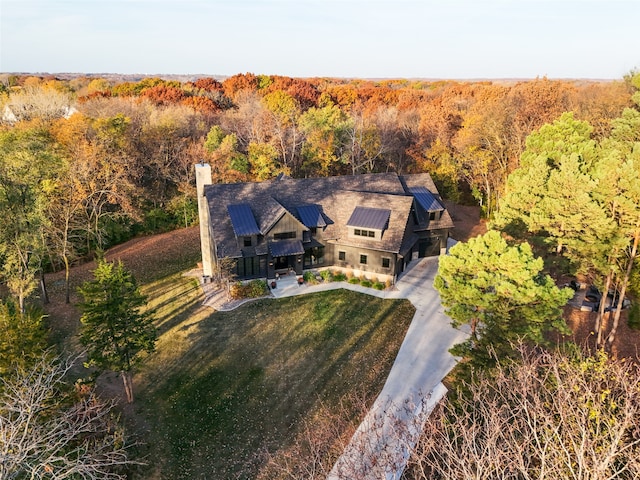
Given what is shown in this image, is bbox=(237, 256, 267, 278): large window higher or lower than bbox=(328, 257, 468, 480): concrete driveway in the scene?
higher

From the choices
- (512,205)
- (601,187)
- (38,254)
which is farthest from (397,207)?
(38,254)

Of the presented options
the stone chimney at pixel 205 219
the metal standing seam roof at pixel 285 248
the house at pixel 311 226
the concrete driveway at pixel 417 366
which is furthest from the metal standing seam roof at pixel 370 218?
the stone chimney at pixel 205 219

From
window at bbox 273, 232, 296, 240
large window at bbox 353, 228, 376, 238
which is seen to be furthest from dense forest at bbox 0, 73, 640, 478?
window at bbox 273, 232, 296, 240

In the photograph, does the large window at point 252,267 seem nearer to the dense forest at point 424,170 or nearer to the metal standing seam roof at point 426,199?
the dense forest at point 424,170

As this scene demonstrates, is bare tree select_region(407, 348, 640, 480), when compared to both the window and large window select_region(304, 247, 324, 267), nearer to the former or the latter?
the window

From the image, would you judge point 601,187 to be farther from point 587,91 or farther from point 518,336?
point 587,91

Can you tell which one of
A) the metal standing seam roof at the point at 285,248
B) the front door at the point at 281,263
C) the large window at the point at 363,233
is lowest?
the front door at the point at 281,263
